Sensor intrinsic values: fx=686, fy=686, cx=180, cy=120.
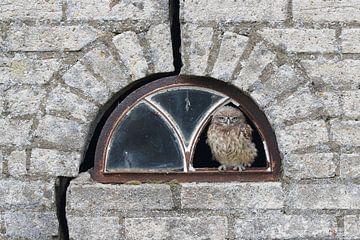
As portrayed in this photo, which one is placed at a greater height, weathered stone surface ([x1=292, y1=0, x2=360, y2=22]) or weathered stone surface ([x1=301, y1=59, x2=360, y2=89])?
weathered stone surface ([x1=292, y1=0, x2=360, y2=22])

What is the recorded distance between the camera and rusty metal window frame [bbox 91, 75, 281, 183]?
4.12m

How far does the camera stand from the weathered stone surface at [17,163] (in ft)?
13.4

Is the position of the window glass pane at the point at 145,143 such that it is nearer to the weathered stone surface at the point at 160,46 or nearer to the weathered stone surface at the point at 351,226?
the weathered stone surface at the point at 160,46

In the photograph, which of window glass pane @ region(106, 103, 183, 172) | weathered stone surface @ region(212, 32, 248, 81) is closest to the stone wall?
weathered stone surface @ region(212, 32, 248, 81)

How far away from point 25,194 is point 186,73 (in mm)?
1203

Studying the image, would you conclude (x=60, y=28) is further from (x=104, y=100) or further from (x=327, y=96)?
(x=327, y=96)

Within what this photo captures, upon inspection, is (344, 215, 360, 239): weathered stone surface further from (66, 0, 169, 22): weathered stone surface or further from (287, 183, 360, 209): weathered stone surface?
(66, 0, 169, 22): weathered stone surface

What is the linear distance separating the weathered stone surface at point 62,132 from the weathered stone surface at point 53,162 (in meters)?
0.05

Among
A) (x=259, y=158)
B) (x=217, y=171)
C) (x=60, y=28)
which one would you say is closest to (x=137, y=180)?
(x=217, y=171)

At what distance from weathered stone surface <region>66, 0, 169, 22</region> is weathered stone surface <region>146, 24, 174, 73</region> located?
0.07 m

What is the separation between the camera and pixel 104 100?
405 cm

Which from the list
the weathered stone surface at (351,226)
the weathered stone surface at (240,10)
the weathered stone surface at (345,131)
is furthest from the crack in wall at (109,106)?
the weathered stone surface at (351,226)

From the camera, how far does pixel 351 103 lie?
158 inches

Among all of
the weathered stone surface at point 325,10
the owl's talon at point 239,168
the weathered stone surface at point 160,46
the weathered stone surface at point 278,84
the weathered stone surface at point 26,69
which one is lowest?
the owl's talon at point 239,168
